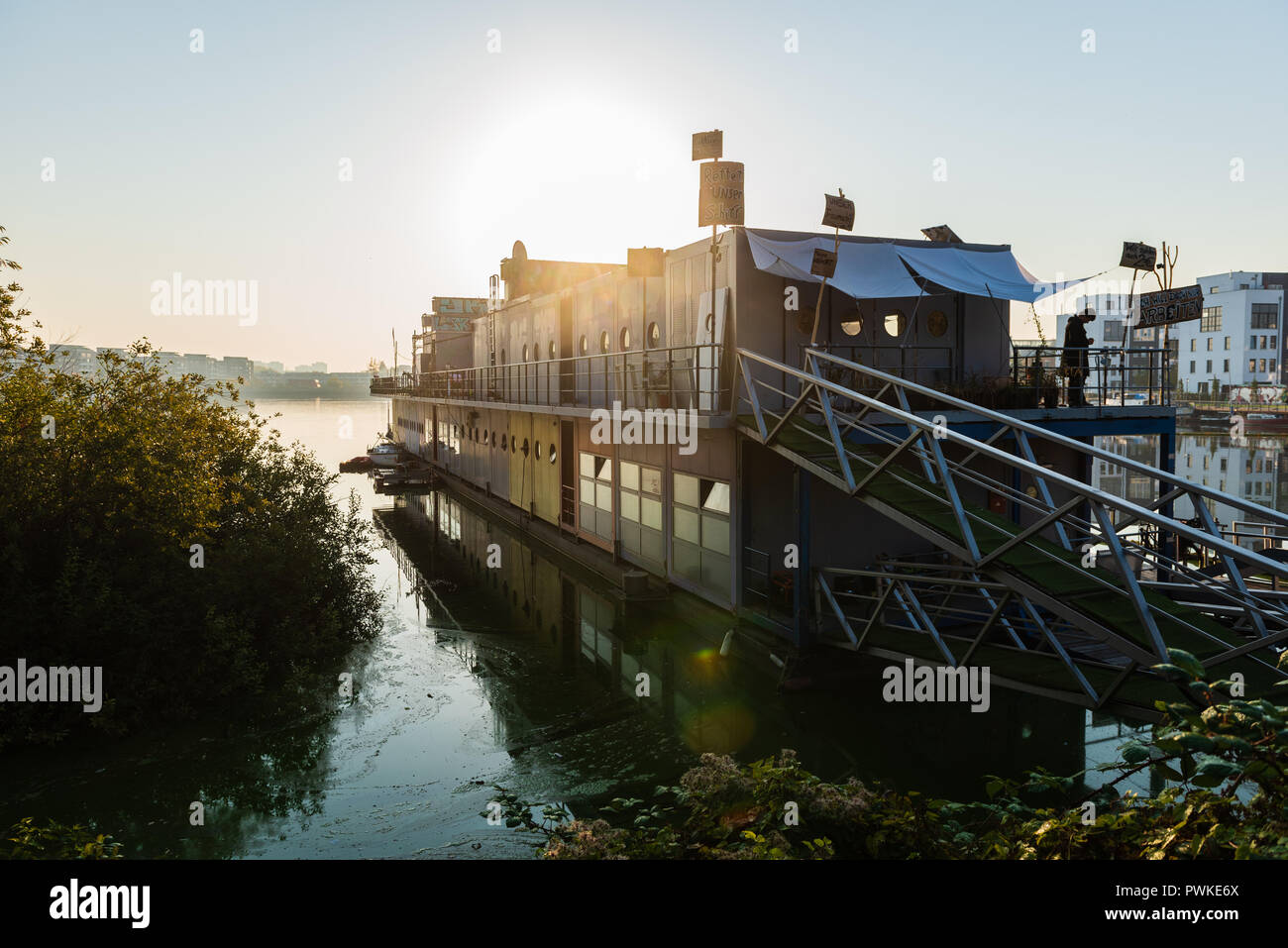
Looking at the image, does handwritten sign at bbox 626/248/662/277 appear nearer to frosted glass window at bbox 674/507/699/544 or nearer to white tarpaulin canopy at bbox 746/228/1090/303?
white tarpaulin canopy at bbox 746/228/1090/303

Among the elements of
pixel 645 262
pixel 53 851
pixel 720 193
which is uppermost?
pixel 720 193

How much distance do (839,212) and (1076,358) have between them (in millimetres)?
6285

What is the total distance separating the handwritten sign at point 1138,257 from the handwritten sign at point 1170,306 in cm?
58

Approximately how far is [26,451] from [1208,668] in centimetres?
1445

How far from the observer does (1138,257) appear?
15.5 metres

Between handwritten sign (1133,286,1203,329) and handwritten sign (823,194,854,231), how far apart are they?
6.12 m

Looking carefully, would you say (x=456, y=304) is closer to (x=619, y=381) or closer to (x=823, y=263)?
(x=619, y=381)

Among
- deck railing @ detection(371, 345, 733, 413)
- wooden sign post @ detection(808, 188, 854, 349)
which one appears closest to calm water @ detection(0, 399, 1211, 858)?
deck railing @ detection(371, 345, 733, 413)

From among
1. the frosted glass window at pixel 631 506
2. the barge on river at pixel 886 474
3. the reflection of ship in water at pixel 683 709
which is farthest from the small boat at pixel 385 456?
the frosted glass window at pixel 631 506

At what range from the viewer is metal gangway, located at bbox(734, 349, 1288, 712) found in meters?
7.70

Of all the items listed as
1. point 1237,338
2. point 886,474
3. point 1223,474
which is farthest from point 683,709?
point 1237,338
